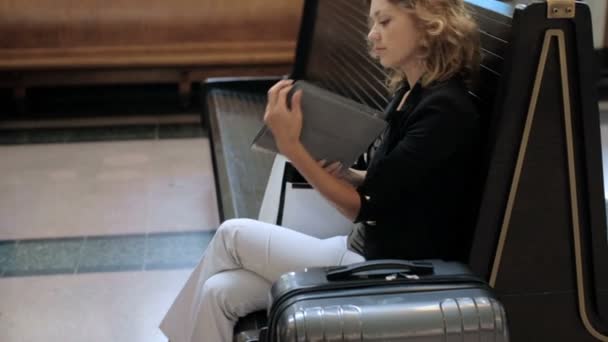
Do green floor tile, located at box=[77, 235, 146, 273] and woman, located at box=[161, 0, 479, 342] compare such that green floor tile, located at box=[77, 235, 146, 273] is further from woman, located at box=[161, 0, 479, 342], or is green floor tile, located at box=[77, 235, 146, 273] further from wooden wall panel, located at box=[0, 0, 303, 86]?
wooden wall panel, located at box=[0, 0, 303, 86]

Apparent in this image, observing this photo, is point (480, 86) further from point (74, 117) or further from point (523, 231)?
point (74, 117)

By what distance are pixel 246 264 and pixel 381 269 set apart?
42cm

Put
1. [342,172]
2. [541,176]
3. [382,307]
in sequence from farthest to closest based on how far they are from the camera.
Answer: [342,172] < [541,176] < [382,307]

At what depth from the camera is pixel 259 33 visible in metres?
5.21

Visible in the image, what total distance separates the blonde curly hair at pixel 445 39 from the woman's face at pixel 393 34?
0.02m

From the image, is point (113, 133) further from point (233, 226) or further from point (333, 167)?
point (333, 167)

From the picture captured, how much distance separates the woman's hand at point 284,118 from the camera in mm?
1697

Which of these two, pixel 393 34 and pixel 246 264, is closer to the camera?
pixel 393 34

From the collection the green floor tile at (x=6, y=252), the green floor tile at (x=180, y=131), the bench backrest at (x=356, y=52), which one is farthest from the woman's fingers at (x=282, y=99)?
the green floor tile at (x=180, y=131)

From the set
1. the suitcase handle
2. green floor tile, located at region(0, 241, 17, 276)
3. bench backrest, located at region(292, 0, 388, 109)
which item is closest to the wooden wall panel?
bench backrest, located at region(292, 0, 388, 109)

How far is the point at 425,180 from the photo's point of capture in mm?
1646

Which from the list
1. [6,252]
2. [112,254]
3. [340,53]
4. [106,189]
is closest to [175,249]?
[112,254]

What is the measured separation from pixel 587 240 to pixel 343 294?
0.57 meters

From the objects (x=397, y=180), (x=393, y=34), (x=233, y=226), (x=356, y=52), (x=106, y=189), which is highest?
(x=393, y=34)
